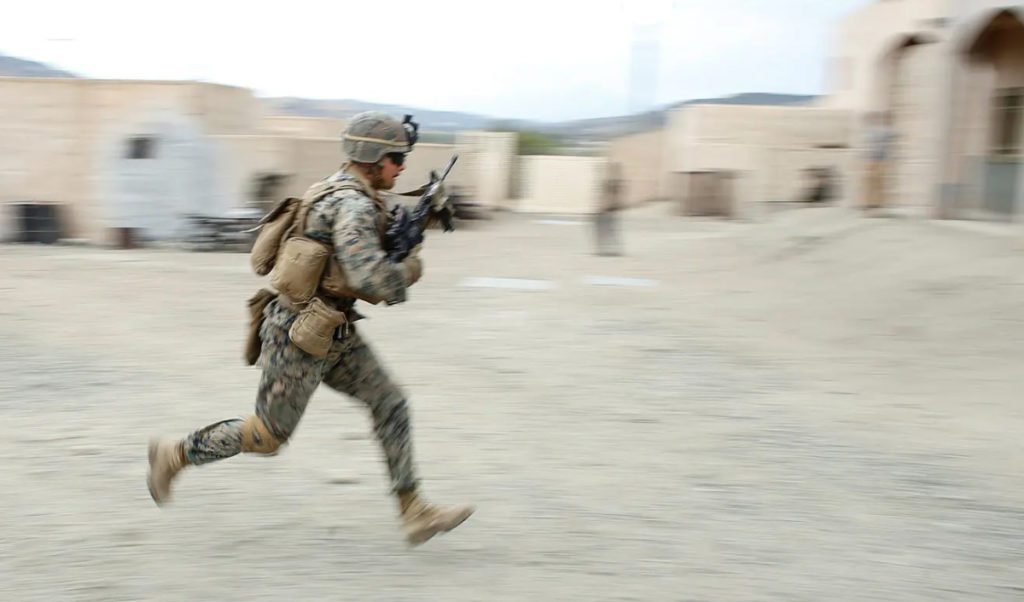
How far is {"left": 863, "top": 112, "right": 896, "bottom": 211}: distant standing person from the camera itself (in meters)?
15.2

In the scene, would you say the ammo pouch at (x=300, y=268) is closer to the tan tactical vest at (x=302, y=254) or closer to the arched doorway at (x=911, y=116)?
the tan tactical vest at (x=302, y=254)

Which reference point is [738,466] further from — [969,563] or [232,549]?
[232,549]

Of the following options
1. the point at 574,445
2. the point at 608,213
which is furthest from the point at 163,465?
the point at 608,213

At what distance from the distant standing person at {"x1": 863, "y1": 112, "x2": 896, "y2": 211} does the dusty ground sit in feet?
13.1

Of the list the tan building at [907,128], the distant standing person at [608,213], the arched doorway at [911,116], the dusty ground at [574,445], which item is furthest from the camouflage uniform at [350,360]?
the arched doorway at [911,116]

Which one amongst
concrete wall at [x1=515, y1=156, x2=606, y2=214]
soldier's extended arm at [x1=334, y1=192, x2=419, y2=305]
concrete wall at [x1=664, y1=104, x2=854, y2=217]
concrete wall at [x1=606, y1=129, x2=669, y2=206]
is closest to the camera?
soldier's extended arm at [x1=334, y1=192, x2=419, y2=305]

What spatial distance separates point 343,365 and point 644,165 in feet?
85.4

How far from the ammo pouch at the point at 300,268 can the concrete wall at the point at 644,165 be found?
83.9 feet

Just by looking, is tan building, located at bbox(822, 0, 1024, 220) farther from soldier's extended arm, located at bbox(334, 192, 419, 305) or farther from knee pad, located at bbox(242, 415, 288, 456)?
knee pad, located at bbox(242, 415, 288, 456)

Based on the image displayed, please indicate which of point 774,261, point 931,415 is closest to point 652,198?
point 774,261

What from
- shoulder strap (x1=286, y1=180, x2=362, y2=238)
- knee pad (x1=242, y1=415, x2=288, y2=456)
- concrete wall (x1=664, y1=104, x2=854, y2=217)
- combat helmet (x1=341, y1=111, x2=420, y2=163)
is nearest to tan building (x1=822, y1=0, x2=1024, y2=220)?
concrete wall (x1=664, y1=104, x2=854, y2=217)

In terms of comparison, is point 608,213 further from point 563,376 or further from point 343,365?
point 343,365

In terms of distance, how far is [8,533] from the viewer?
3984 millimetres

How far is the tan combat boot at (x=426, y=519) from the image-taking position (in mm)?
3795
